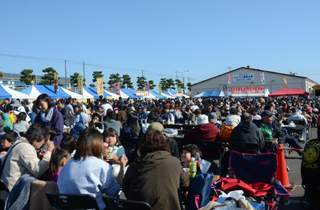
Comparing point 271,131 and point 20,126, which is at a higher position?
A: point 20,126

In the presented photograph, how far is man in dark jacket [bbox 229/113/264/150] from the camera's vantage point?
5.29 meters

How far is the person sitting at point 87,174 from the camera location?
9.16ft

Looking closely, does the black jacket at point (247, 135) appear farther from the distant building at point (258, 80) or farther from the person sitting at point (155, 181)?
the distant building at point (258, 80)

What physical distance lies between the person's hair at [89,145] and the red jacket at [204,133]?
11.0 ft

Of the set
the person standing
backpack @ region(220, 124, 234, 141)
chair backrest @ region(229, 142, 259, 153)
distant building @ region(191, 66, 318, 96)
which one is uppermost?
distant building @ region(191, 66, 318, 96)

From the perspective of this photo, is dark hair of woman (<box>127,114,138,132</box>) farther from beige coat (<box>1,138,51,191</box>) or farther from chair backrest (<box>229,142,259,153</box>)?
beige coat (<box>1,138,51,191</box>)

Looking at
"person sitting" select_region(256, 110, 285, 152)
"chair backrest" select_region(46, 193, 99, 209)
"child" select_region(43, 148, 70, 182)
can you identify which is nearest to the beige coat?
"child" select_region(43, 148, 70, 182)

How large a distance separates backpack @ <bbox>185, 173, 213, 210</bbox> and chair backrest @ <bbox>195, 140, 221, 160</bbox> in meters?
2.83

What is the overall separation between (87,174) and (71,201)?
0.28 metres

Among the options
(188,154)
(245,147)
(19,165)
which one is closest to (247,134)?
(245,147)

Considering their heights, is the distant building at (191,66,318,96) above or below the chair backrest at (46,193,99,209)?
above

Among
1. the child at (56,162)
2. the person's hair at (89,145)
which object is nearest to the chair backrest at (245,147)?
the person's hair at (89,145)

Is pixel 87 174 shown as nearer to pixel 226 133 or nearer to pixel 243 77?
pixel 226 133

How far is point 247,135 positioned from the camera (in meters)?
5.31
